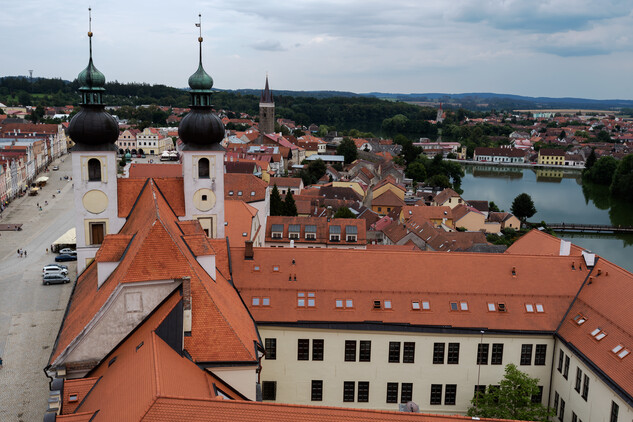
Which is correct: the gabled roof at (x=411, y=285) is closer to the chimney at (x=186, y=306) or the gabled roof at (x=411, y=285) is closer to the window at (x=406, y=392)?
the window at (x=406, y=392)

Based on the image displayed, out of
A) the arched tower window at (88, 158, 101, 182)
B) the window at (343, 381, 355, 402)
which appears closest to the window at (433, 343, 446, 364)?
the window at (343, 381, 355, 402)

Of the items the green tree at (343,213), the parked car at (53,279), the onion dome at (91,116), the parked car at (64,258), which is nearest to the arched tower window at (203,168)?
the onion dome at (91,116)

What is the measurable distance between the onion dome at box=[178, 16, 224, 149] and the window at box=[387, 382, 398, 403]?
15279mm

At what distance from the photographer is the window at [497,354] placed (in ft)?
85.3

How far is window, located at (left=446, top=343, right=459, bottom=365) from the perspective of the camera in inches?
1022

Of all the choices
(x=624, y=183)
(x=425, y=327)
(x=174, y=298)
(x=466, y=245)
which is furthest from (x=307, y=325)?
(x=624, y=183)

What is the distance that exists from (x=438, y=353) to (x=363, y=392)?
3.84m

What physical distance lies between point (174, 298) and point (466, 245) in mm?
36568

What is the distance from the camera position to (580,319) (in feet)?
82.2

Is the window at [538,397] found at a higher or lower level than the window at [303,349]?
lower

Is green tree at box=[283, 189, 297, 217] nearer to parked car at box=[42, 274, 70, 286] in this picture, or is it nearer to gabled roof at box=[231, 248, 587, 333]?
parked car at box=[42, 274, 70, 286]

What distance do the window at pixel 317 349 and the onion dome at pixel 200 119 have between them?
12.0 metres

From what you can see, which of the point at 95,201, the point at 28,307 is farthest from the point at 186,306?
the point at 28,307

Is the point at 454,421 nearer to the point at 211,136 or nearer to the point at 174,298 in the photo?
the point at 174,298
